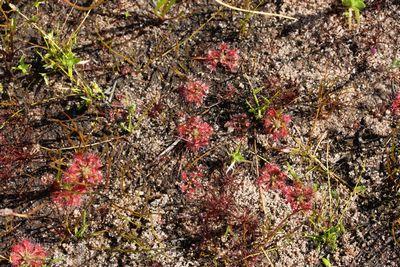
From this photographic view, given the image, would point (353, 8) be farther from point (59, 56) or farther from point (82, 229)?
point (82, 229)

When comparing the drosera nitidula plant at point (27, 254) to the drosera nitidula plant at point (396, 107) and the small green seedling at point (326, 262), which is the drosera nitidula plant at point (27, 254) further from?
the drosera nitidula plant at point (396, 107)

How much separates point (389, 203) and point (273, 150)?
2.97 ft

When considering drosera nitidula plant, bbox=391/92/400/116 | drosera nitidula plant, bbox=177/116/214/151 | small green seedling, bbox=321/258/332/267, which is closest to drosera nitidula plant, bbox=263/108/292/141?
drosera nitidula plant, bbox=177/116/214/151

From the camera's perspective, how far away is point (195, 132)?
3375 millimetres

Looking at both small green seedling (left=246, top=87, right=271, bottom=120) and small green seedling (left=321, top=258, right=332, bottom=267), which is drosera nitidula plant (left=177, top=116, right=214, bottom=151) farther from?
small green seedling (left=321, top=258, right=332, bottom=267)

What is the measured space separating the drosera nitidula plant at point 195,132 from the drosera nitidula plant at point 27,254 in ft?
4.12

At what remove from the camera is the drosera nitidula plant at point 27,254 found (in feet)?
10.3

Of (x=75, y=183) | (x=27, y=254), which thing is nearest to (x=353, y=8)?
(x=75, y=183)

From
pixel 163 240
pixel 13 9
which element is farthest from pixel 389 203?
pixel 13 9

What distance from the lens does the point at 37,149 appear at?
11.0ft

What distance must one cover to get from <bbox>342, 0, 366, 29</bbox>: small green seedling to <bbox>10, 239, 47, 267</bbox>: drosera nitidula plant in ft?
9.17

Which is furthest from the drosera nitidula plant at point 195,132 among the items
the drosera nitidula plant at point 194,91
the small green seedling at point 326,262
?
the small green seedling at point 326,262

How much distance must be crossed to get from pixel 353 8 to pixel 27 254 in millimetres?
2905

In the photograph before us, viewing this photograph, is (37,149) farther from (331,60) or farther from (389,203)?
(389,203)
